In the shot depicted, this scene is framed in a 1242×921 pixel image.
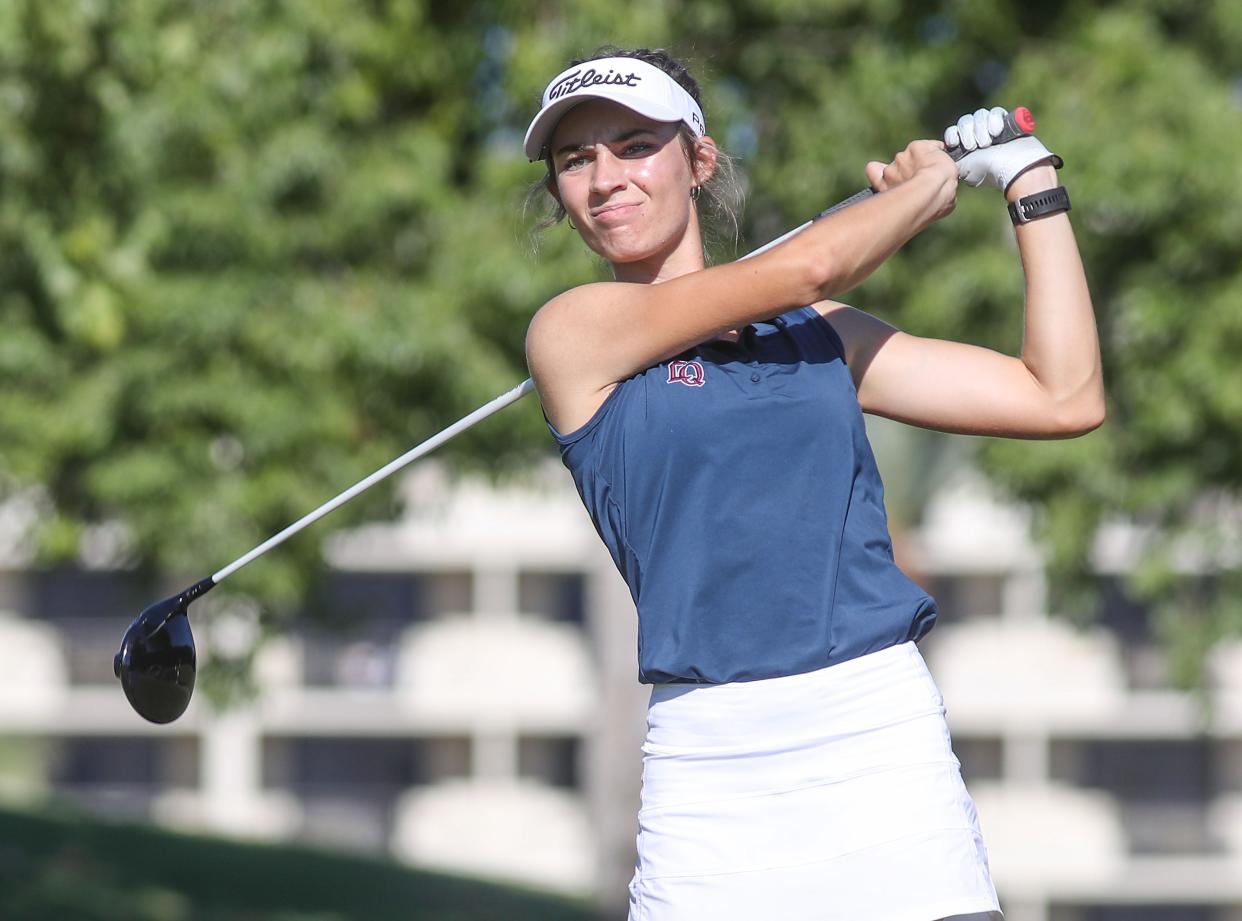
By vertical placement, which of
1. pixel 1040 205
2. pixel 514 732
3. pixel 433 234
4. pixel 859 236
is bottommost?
pixel 514 732

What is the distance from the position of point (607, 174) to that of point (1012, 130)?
64 cm

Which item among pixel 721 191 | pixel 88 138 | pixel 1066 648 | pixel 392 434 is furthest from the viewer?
pixel 1066 648

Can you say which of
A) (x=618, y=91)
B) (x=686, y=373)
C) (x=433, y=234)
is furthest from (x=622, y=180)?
(x=433, y=234)

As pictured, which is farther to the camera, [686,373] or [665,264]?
[665,264]

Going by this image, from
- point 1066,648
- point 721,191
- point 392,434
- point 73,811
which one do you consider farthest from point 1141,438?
point 1066,648

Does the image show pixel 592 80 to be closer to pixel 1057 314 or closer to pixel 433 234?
pixel 1057 314

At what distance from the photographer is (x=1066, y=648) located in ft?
127

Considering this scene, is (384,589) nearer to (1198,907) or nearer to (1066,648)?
(1066,648)

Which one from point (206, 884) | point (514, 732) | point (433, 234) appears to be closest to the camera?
point (433, 234)

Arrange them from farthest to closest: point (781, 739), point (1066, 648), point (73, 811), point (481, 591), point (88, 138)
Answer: point (481, 591), point (1066, 648), point (73, 811), point (88, 138), point (781, 739)

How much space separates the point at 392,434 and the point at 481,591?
33.1 meters

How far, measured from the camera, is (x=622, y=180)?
2932 millimetres

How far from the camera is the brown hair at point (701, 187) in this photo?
3.06 meters

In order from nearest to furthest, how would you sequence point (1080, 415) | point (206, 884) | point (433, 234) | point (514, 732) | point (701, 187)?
point (1080, 415) < point (701, 187) < point (433, 234) < point (206, 884) < point (514, 732)
